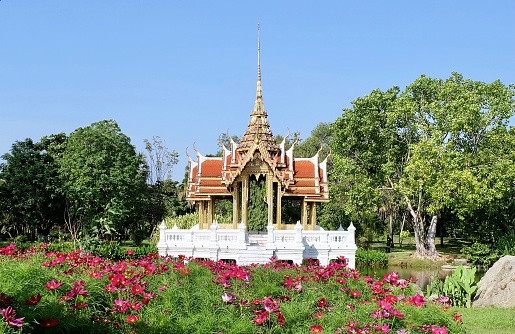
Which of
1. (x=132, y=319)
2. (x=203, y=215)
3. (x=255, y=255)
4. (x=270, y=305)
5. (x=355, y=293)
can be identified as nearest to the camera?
(x=132, y=319)

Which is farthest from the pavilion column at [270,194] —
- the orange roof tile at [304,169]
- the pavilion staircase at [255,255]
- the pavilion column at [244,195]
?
the pavilion staircase at [255,255]

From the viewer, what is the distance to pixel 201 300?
24.1ft

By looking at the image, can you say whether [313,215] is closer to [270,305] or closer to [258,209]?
[258,209]

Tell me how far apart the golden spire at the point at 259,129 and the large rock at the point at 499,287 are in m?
12.0

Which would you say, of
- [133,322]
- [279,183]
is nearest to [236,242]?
[279,183]

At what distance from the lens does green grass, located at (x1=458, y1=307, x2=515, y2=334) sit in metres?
10.4

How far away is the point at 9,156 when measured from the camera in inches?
1390

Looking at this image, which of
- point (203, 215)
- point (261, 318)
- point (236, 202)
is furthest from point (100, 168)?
point (261, 318)

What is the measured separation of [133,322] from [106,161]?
98.0ft

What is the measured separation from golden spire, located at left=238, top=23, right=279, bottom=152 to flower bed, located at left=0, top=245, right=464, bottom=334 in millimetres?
16338

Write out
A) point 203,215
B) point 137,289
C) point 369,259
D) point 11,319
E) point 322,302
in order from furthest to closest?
point 369,259 < point 203,215 < point 322,302 < point 137,289 < point 11,319

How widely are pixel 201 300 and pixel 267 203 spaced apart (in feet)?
53.5

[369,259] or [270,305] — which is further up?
[270,305]

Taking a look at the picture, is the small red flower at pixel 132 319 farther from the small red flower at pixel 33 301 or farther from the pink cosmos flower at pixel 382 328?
the pink cosmos flower at pixel 382 328
